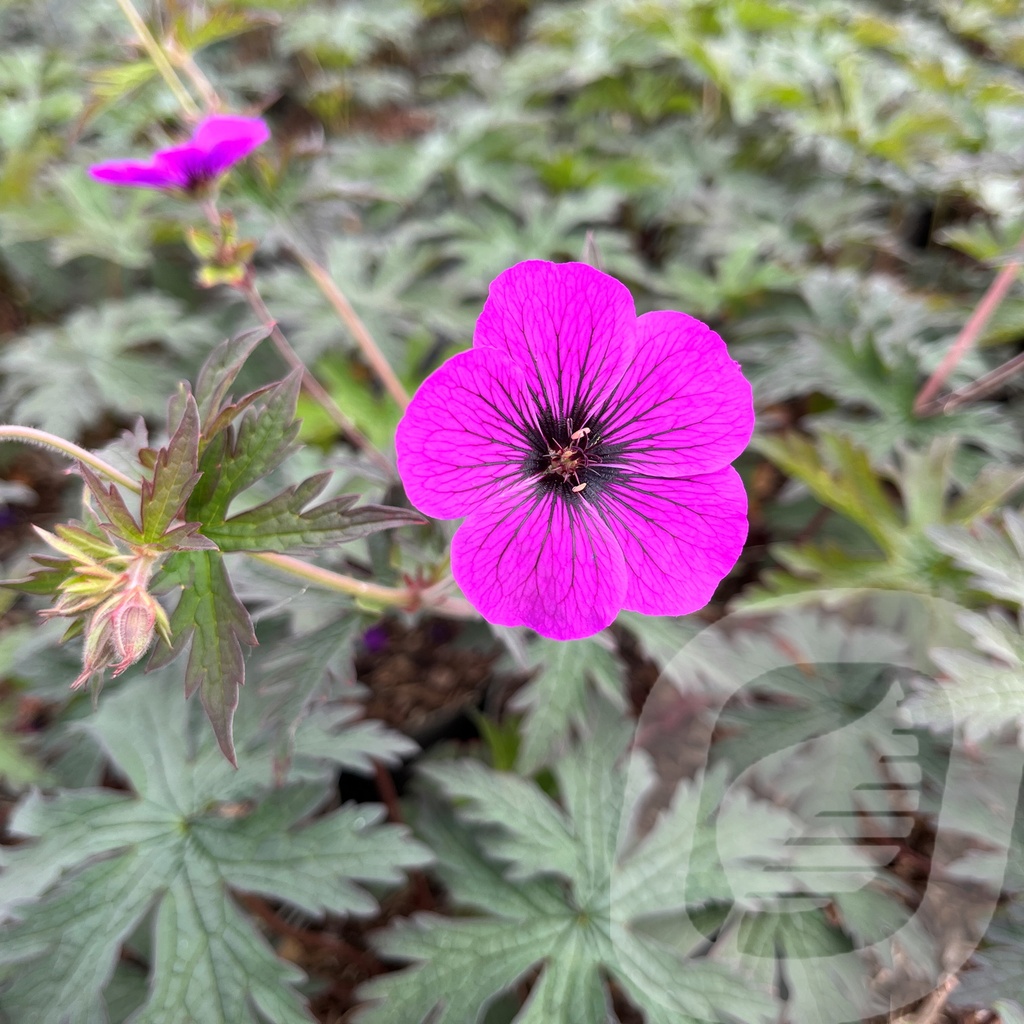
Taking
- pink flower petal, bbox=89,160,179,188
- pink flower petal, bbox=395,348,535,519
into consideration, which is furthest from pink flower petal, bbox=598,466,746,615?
pink flower petal, bbox=89,160,179,188

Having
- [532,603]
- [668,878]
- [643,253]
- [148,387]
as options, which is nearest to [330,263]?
[148,387]

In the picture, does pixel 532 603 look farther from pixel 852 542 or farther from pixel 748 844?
pixel 852 542

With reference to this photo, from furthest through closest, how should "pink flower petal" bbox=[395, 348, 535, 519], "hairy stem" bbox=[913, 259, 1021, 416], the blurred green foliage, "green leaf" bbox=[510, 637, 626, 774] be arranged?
"hairy stem" bbox=[913, 259, 1021, 416], "green leaf" bbox=[510, 637, 626, 774], the blurred green foliage, "pink flower petal" bbox=[395, 348, 535, 519]

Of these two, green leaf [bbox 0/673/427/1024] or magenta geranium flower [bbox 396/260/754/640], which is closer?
magenta geranium flower [bbox 396/260/754/640]

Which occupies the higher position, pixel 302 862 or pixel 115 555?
pixel 115 555

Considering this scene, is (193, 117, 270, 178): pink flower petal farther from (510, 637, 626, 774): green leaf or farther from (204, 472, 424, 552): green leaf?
(510, 637, 626, 774): green leaf

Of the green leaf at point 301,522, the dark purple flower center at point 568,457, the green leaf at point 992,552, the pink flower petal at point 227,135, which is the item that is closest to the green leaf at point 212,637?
the green leaf at point 301,522

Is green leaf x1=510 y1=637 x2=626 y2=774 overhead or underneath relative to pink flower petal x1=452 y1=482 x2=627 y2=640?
underneath

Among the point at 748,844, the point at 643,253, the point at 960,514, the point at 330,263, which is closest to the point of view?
the point at 748,844
